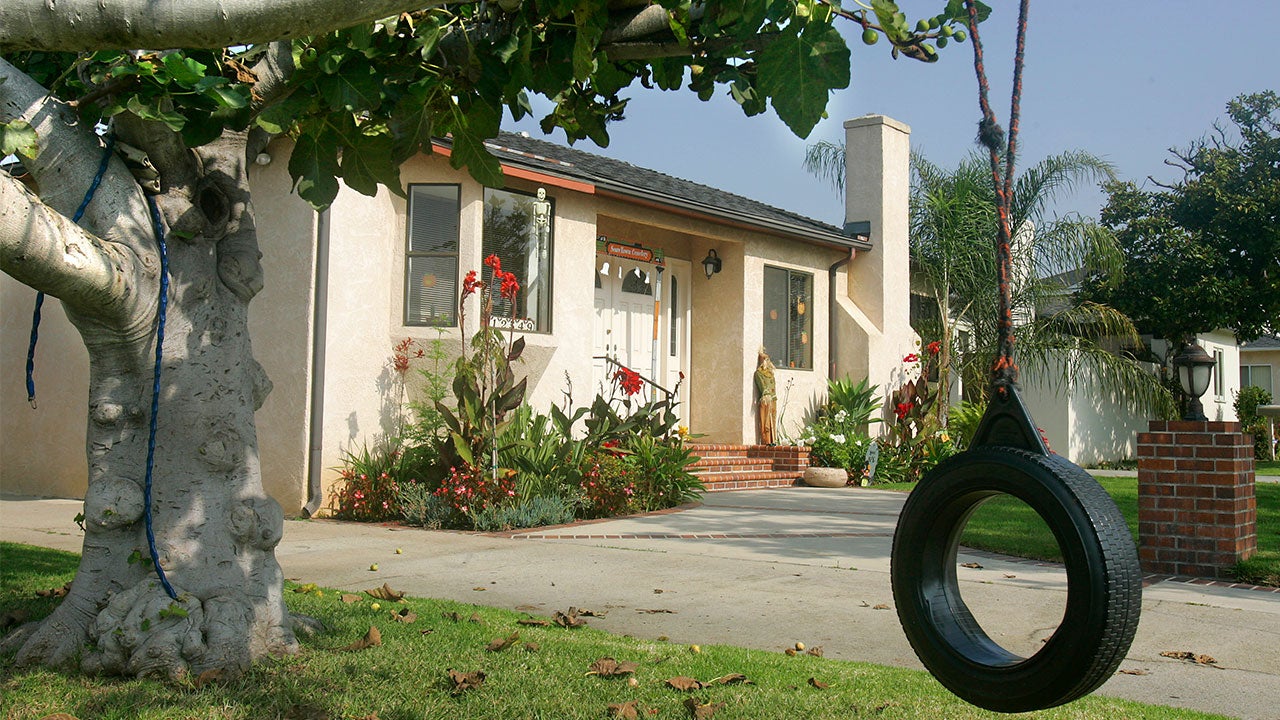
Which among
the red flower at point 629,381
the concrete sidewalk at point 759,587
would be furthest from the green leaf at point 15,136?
the red flower at point 629,381

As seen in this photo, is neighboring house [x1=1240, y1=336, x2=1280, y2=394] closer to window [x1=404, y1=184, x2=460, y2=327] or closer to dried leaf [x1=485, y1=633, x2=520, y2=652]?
window [x1=404, y1=184, x2=460, y2=327]

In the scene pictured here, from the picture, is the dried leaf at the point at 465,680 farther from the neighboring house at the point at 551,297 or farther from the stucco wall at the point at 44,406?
the stucco wall at the point at 44,406

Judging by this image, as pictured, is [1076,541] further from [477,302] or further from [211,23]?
[477,302]

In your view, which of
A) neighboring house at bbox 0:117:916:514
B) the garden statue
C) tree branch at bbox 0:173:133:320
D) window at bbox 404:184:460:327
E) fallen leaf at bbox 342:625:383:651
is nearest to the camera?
tree branch at bbox 0:173:133:320

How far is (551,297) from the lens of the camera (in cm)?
1318

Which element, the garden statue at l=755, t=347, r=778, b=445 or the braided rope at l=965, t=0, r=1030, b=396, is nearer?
the braided rope at l=965, t=0, r=1030, b=396

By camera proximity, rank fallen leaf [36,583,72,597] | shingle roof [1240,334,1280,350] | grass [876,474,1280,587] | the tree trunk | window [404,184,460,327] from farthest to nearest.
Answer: shingle roof [1240,334,1280,350] → window [404,184,460,327] → grass [876,474,1280,587] → fallen leaf [36,583,72,597] → the tree trunk

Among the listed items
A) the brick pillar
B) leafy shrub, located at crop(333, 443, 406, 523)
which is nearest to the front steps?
leafy shrub, located at crop(333, 443, 406, 523)

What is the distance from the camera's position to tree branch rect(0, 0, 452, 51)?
2.39 m

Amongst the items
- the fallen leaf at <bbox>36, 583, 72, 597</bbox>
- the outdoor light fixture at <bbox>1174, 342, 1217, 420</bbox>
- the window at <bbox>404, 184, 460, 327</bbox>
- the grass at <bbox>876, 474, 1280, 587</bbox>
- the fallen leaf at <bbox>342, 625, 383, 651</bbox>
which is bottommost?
the fallen leaf at <bbox>342, 625, 383, 651</bbox>

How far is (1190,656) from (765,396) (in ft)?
37.5

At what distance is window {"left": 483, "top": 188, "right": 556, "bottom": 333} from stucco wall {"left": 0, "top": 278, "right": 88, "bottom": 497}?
18.7 feet

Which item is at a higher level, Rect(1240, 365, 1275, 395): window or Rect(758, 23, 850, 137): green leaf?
Rect(1240, 365, 1275, 395): window

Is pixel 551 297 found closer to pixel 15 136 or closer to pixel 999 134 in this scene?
pixel 15 136
